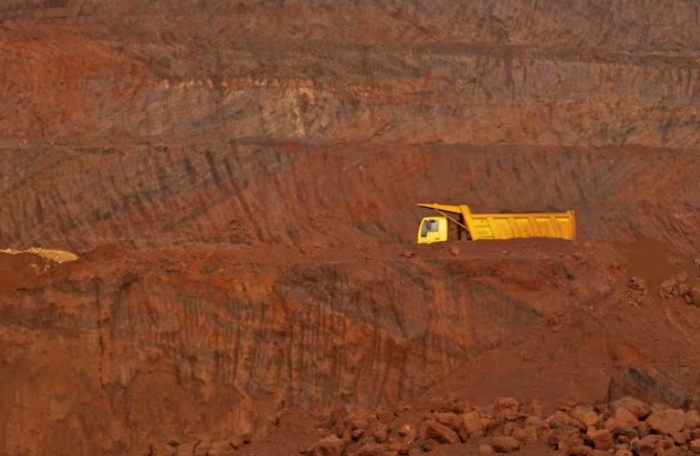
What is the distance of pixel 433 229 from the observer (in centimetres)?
3070

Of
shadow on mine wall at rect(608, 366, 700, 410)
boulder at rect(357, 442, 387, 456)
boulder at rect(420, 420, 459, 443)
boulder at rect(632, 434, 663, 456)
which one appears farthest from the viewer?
shadow on mine wall at rect(608, 366, 700, 410)

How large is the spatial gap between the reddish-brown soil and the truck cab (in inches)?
18.2

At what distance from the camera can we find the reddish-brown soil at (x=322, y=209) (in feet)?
91.8

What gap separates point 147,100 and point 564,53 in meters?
8.51

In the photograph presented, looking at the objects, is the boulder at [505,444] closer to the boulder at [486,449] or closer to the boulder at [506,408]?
the boulder at [486,449]

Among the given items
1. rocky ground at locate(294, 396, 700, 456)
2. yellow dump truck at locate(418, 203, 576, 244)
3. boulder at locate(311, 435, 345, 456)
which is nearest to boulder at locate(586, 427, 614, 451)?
rocky ground at locate(294, 396, 700, 456)

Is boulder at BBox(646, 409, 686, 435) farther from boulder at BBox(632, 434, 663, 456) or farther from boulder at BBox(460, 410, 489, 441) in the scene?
boulder at BBox(460, 410, 489, 441)

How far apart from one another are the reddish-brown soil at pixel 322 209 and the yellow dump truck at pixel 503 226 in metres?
0.62

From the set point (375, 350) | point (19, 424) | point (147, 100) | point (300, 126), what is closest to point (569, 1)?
point (300, 126)

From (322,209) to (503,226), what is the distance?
10.7ft

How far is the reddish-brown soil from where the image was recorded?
2798 centimetres

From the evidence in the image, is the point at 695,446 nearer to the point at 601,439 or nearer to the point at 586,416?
the point at 601,439

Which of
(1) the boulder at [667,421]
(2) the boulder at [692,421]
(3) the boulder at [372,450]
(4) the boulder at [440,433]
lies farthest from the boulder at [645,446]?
(3) the boulder at [372,450]

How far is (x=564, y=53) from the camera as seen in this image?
35.0 metres
